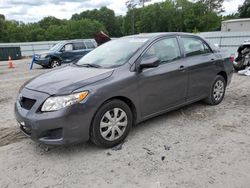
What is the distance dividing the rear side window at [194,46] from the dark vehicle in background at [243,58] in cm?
529

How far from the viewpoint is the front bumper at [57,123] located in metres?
3.16

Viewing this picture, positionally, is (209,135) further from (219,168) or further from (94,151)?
(94,151)

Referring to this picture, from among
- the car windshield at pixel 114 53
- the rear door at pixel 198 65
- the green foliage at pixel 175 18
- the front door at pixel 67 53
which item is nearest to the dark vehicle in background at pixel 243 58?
the rear door at pixel 198 65

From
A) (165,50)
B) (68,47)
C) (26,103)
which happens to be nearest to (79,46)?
(68,47)

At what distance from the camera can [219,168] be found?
3086 mm

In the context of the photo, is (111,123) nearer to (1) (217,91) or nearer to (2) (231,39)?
(1) (217,91)

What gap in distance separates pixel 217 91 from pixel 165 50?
1.84 m

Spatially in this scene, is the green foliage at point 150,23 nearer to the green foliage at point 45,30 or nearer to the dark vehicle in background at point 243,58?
the green foliage at point 45,30

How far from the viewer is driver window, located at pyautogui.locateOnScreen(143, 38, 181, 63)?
416 centimetres

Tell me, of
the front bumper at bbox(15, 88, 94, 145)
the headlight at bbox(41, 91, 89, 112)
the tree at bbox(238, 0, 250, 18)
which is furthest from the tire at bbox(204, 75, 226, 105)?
the tree at bbox(238, 0, 250, 18)

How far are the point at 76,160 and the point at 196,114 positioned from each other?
2666mm

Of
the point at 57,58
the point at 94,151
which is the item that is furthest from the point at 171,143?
the point at 57,58

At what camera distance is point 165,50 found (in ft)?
14.4

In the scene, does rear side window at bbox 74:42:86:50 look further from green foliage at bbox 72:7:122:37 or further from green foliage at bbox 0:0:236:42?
green foliage at bbox 72:7:122:37
